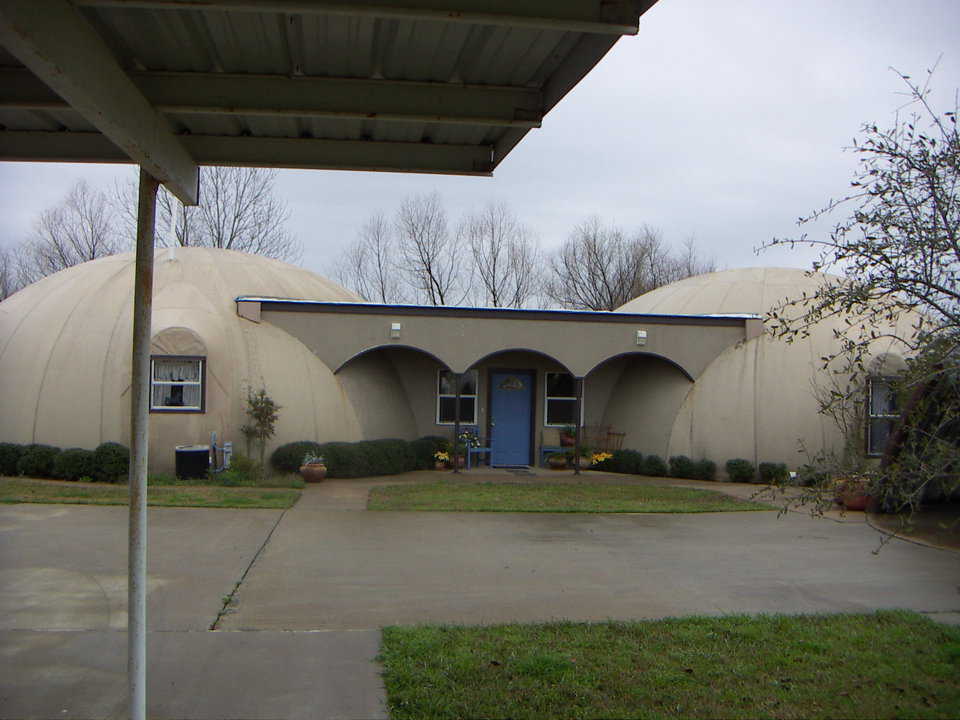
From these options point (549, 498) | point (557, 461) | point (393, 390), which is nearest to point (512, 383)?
point (557, 461)

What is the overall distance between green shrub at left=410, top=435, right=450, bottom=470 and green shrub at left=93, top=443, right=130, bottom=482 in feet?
20.7

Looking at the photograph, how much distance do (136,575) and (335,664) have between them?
2028 millimetres

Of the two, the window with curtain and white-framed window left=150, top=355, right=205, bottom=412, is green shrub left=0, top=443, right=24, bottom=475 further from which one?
the window with curtain

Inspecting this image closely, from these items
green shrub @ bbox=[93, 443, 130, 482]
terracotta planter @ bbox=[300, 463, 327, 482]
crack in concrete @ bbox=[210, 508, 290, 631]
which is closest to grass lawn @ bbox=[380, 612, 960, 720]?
crack in concrete @ bbox=[210, 508, 290, 631]

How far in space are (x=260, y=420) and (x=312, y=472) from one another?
59.4 inches

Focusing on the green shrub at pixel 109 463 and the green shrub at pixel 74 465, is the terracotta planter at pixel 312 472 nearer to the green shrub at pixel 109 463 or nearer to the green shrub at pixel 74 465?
the green shrub at pixel 109 463

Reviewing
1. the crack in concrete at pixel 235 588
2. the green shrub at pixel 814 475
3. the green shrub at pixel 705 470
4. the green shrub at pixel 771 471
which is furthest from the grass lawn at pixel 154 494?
the green shrub at pixel 771 471

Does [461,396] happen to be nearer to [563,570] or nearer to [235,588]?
[563,570]

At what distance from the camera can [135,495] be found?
4.41 m

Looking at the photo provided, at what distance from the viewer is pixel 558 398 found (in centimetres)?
2072

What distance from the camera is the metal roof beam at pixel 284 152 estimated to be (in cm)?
539

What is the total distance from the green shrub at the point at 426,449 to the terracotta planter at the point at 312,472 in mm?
2932

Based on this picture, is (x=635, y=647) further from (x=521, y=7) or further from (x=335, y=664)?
(x=521, y=7)

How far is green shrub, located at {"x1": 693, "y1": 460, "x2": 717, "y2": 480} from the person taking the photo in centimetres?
1859
